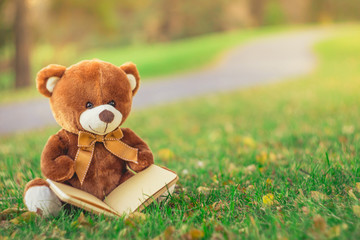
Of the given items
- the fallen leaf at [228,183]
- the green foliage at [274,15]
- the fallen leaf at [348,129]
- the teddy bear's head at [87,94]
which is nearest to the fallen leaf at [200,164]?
the fallen leaf at [228,183]

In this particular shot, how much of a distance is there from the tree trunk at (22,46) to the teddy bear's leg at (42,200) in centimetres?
1265

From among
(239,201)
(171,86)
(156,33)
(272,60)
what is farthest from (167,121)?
(156,33)

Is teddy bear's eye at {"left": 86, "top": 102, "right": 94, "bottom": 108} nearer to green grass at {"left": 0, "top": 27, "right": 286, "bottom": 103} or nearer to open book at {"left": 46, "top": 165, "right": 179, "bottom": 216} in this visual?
open book at {"left": 46, "top": 165, "right": 179, "bottom": 216}

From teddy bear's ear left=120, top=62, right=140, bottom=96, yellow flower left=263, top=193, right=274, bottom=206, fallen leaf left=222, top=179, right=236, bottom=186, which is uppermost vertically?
teddy bear's ear left=120, top=62, right=140, bottom=96

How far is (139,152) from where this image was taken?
7.22 feet

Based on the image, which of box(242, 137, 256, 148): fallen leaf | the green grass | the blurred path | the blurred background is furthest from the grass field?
the green grass

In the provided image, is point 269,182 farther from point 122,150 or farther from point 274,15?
point 274,15

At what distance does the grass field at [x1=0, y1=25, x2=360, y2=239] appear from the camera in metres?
1.75

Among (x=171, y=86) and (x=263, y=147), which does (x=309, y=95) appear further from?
(x=171, y=86)

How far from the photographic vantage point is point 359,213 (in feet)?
5.66

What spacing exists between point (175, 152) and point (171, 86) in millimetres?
7716

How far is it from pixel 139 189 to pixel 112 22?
19.9m

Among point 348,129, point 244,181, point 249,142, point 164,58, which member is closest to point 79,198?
point 244,181

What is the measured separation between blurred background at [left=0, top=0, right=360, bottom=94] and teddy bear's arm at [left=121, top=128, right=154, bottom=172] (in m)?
12.5
